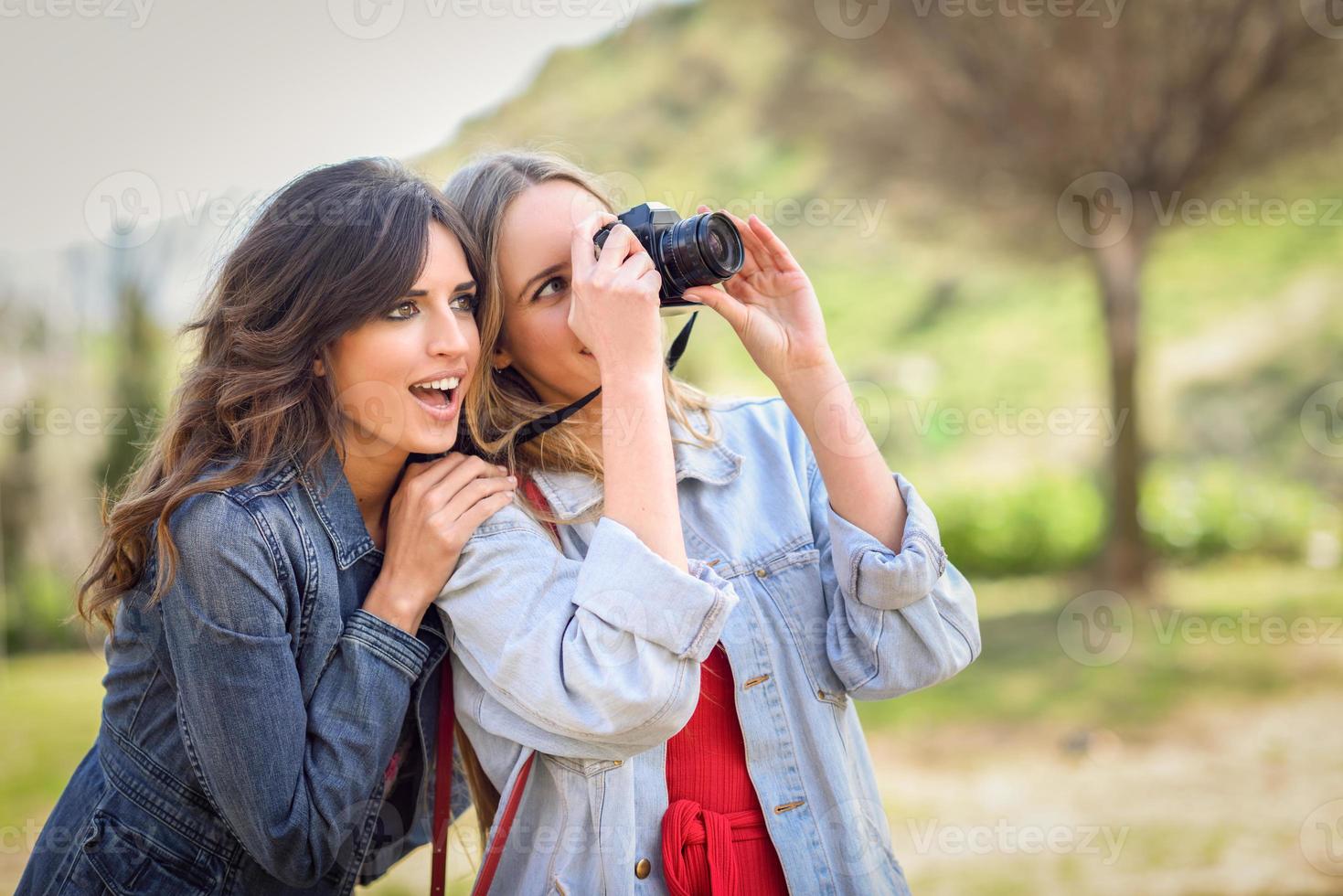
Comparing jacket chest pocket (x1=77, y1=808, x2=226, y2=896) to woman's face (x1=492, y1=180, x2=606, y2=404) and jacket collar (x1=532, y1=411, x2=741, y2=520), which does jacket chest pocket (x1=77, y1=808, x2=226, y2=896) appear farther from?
woman's face (x1=492, y1=180, x2=606, y2=404)

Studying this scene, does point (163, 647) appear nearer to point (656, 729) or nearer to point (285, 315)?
point (285, 315)

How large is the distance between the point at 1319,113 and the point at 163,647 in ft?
18.2

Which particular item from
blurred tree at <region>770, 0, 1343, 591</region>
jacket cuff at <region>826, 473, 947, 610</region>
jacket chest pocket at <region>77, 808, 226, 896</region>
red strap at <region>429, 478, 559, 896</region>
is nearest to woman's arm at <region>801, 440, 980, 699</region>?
jacket cuff at <region>826, 473, 947, 610</region>

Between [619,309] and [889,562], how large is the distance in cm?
59

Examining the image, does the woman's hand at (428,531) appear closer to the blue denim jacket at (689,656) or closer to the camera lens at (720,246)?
the blue denim jacket at (689,656)

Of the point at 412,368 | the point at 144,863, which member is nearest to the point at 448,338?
the point at 412,368

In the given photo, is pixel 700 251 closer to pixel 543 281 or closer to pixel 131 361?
pixel 543 281

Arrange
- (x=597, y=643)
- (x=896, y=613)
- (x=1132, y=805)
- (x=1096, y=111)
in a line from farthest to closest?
(x=1096, y=111)
(x=1132, y=805)
(x=896, y=613)
(x=597, y=643)

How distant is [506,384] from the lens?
191 centimetres

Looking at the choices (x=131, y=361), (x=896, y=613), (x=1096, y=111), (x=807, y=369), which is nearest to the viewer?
(x=896, y=613)

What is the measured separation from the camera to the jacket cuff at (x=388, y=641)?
5.37 feet

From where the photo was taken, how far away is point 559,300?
6.00 feet

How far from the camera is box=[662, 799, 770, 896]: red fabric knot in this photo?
62.6 inches

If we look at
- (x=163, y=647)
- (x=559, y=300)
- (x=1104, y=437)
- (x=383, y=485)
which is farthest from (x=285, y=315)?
(x=1104, y=437)
